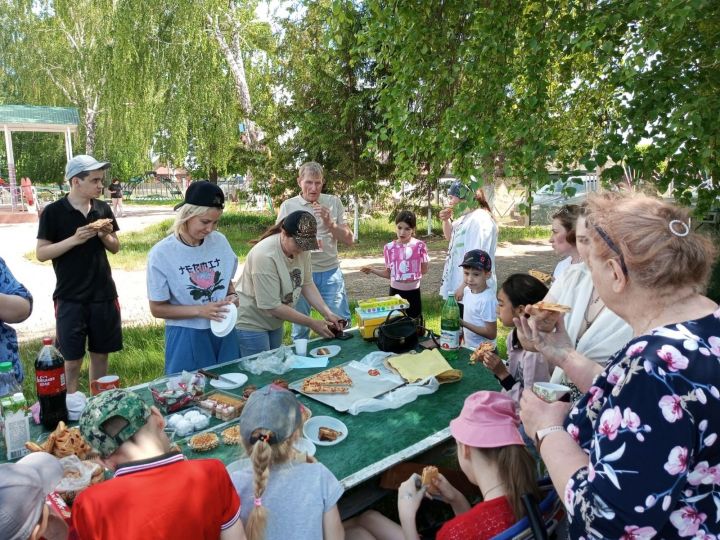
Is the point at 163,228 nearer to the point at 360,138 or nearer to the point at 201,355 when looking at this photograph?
the point at 360,138

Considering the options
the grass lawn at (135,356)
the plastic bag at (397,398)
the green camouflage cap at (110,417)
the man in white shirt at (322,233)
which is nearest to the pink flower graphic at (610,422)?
the green camouflage cap at (110,417)

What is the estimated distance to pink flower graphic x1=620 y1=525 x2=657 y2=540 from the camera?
1.14 meters

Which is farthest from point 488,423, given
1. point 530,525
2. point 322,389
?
point 322,389

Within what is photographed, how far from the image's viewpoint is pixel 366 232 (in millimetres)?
16781

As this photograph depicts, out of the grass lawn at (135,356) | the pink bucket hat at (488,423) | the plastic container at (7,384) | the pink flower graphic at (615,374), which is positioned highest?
the pink flower graphic at (615,374)

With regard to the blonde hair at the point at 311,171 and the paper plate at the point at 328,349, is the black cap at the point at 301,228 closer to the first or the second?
the paper plate at the point at 328,349

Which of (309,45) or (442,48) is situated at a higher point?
(309,45)

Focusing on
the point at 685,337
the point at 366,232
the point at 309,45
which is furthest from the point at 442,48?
the point at 366,232

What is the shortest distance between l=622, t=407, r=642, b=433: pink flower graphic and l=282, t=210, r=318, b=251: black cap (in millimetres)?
2721

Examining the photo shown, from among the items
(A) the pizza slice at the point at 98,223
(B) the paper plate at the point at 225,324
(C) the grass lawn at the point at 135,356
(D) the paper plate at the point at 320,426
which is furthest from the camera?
(C) the grass lawn at the point at 135,356

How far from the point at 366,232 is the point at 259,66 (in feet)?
26.2

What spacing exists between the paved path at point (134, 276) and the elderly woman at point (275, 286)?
422cm

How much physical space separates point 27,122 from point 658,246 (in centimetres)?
2321

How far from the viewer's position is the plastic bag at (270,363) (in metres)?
3.26
